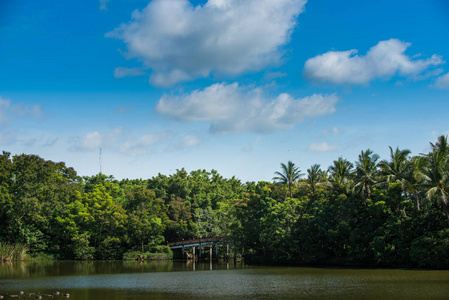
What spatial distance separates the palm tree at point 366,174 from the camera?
41.1m

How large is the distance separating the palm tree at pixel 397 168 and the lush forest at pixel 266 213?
101mm

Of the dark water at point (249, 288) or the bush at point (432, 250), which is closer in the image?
the dark water at point (249, 288)

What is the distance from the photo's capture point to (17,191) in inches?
2144

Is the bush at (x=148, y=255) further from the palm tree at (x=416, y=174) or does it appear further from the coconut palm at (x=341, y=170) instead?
the palm tree at (x=416, y=174)

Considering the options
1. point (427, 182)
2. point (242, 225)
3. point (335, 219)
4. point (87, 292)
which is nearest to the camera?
point (87, 292)

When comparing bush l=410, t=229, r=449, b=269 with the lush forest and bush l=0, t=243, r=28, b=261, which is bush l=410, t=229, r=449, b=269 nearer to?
the lush forest

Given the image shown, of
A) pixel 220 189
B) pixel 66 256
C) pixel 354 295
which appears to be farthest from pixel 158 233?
pixel 354 295

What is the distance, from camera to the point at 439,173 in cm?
3347

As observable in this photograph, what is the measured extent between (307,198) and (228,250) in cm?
1898

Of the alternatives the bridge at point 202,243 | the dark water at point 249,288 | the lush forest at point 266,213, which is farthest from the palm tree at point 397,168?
the bridge at point 202,243

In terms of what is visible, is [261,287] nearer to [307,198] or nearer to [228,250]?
[307,198]

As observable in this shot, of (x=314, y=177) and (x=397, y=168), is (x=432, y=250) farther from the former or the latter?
(x=314, y=177)

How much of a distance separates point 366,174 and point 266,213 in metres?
13.3

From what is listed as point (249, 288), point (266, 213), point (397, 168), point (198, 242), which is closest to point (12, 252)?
point (198, 242)
